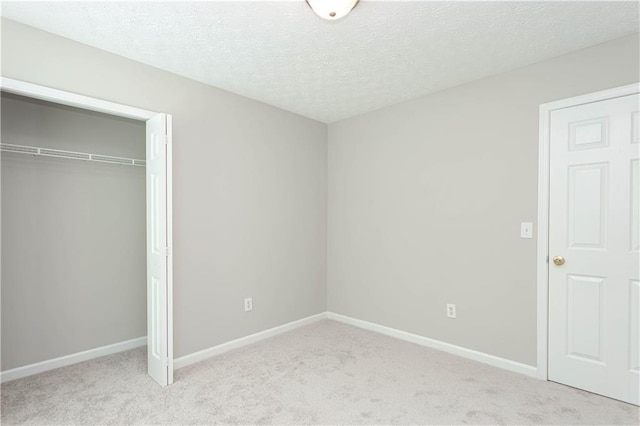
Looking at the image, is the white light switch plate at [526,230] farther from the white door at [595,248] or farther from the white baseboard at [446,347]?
the white baseboard at [446,347]

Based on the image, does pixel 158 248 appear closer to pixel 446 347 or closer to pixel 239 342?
pixel 239 342

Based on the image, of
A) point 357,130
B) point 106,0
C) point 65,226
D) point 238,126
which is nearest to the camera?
point 106,0

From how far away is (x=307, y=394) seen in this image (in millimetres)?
2426

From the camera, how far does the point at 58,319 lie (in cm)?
291

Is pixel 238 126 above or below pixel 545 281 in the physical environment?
above

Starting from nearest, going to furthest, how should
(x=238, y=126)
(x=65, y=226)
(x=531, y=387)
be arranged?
(x=531, y=387), (x=65, y=226), (x=238, y=126)

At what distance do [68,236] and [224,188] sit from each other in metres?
1.42

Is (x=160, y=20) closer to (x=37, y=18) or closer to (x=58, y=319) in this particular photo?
(x=37, y=18)

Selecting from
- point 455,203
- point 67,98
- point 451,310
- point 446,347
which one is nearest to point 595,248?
point 455,203

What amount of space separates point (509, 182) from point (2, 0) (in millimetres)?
3676

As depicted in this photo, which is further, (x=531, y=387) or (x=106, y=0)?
(x=531, y=387)

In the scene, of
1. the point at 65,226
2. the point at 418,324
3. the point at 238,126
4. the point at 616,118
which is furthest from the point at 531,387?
the point at 65,226

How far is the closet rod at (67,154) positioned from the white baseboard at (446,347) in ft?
9.49

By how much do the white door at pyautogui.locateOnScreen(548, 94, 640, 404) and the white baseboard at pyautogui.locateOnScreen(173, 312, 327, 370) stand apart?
2425 millimetres
